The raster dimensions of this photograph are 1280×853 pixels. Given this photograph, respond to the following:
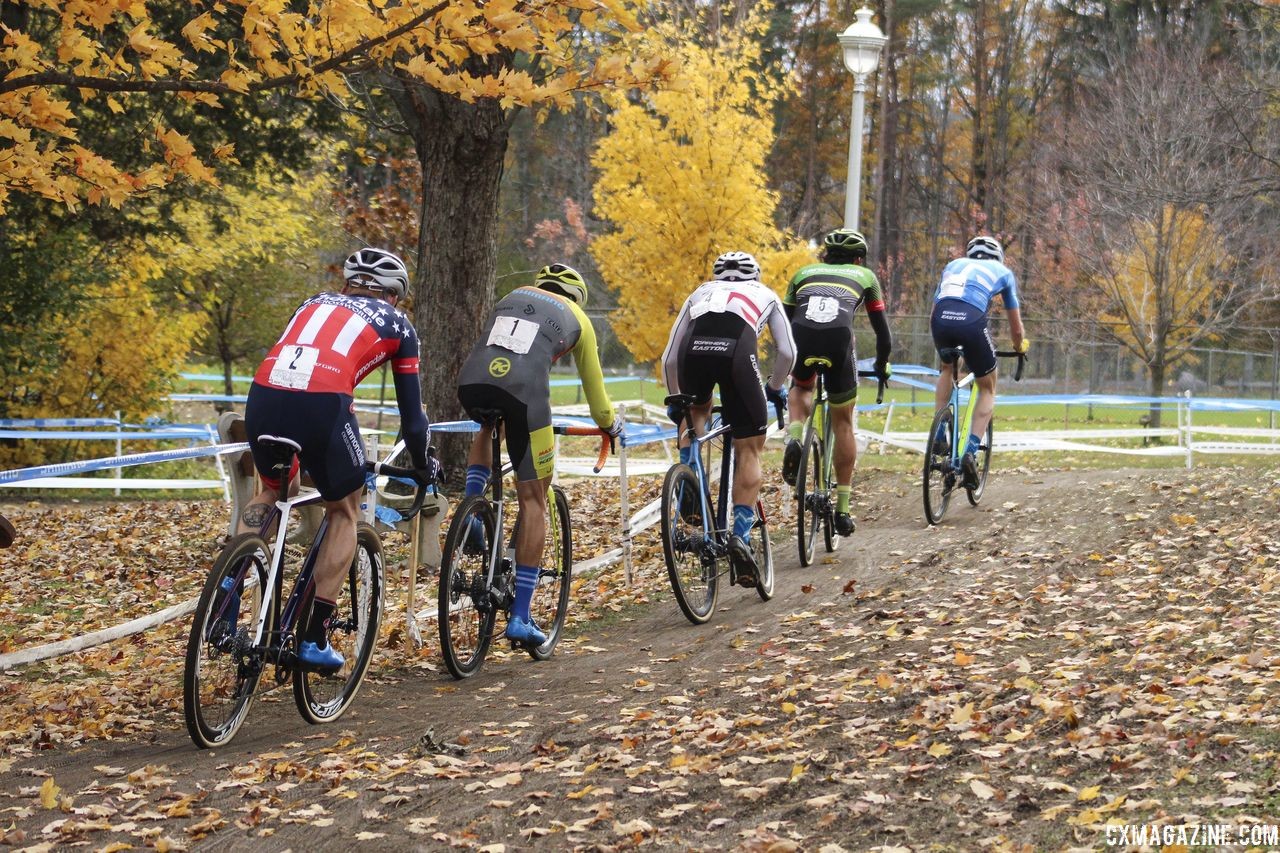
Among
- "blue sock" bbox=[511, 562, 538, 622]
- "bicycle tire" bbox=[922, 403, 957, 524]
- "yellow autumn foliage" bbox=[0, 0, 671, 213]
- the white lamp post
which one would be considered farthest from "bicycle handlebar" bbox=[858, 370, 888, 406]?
the white lamp post

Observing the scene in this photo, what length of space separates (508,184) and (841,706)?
A: 51.4 m

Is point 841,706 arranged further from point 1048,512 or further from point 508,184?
point 508,184

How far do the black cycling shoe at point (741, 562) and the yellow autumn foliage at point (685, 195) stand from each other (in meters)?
11.8

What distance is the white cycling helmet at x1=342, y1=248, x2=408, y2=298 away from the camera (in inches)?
252

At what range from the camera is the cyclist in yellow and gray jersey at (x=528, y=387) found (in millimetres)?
7129

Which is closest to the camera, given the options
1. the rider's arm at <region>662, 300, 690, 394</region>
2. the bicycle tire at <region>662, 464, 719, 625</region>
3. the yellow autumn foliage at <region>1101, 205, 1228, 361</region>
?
the bicycle tire at <region>662, 464, 719, 625</region>

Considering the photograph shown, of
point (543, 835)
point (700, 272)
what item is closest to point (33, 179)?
point (543, 835)

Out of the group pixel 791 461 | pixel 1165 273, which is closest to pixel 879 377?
pixel 791 461

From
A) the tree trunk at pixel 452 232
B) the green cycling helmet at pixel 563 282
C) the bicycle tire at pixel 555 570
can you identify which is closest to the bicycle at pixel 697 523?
the bicycle tire at pixel 555 570

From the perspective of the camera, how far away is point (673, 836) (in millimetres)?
4895

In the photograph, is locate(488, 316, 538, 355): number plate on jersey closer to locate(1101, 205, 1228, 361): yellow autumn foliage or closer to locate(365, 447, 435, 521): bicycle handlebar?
locate(365, 447, 435, 521): bicycle handlebar

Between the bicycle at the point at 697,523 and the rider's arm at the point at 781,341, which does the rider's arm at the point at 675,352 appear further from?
the rider's arm at the point at 781,341

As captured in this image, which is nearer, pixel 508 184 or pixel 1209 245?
pixel 1209 245

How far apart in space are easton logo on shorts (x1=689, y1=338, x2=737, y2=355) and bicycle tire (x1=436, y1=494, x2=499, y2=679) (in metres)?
1.78
